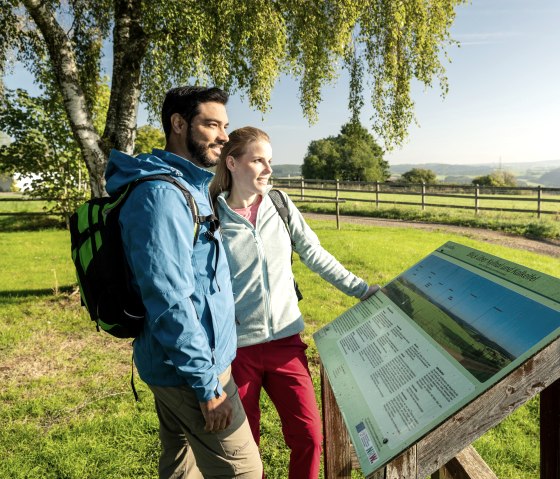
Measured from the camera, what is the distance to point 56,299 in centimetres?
713

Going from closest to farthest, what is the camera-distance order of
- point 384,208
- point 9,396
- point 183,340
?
point 183,340, point 9,396, point 384,208

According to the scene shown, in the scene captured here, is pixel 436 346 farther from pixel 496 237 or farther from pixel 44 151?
pixel 44 151

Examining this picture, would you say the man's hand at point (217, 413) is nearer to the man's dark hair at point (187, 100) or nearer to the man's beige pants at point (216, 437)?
the man's beige pants at point (216, 437)

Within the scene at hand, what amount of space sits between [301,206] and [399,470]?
2129cm

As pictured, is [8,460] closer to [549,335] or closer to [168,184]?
[168,184]

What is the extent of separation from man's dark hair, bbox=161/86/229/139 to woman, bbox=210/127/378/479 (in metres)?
0.43

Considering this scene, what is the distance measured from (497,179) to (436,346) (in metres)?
54.2

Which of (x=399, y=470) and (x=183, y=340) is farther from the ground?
(x=183, y=340)

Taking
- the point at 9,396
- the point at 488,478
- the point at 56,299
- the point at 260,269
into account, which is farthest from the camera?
the point at 56,299

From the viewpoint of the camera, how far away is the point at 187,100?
193 centimetres

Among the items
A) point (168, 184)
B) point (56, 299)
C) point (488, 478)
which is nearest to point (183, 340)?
point (168, 184)

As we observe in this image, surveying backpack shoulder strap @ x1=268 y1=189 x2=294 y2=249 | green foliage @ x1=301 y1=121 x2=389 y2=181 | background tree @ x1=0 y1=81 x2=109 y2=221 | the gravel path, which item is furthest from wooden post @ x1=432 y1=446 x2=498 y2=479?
green foliage @ x1=301 y1=121 x2=389 y2=181

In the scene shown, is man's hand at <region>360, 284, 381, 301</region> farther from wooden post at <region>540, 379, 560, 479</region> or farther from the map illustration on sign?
wooden post at <region>540, 379, 560, 479</region>

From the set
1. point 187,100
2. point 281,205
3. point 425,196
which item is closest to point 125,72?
point 281,205
